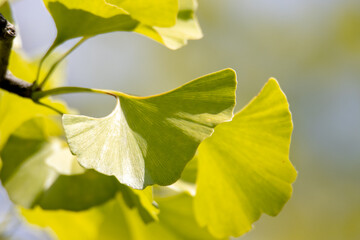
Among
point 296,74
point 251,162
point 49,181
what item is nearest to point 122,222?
point 49,181

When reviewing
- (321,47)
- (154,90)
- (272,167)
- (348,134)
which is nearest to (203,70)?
(154,90)

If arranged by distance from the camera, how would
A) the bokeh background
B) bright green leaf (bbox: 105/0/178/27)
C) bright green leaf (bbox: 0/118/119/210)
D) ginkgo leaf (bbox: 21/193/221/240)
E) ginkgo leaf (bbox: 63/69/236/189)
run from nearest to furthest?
1. ginkgo leaf (bbox: 63/69/236/189)
2. bright green leaf (bbox: 105/0/178/27)
3. bright green leaf (bbox: 0/118/119/210)
4. ginkgo leaf (bbox: 21/193/221/240)
5. the bokeh background

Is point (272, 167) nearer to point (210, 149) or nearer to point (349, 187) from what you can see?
point (210, 149)

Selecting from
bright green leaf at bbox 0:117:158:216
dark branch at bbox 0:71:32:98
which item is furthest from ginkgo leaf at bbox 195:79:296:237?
dark branch at bbox 0:71:32:98

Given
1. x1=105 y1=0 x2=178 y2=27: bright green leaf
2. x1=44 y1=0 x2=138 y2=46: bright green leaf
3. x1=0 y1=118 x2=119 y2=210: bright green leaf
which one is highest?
x1=105 y1=0 x2=178 y2=27: bright green leaf

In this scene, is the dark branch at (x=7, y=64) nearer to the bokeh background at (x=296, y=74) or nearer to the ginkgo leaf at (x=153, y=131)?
the ginkgo leaf at (x=153, y=131)

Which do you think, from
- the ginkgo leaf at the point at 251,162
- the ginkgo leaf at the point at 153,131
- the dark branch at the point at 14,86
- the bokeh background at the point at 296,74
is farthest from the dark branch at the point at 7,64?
the bokeh background at the point at 296,74

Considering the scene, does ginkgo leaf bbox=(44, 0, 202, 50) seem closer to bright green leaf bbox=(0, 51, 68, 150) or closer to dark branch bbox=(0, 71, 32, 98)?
dark branch bbox=(0, 71, 32, 98)
